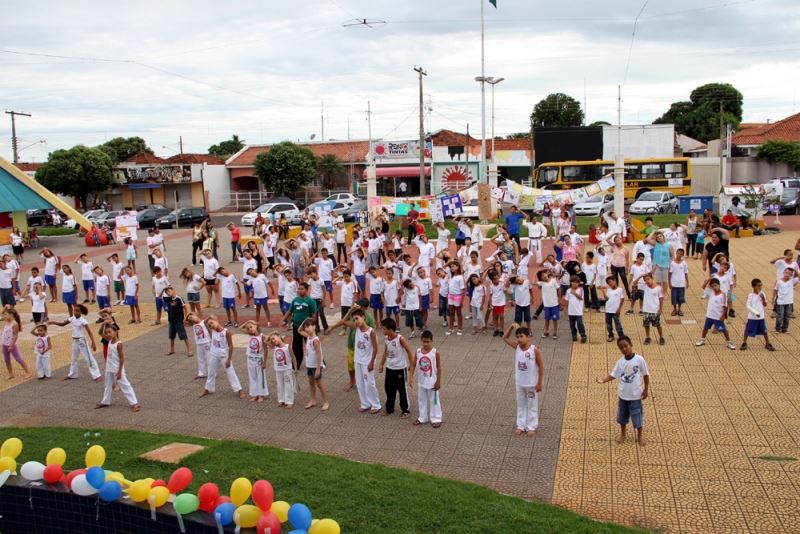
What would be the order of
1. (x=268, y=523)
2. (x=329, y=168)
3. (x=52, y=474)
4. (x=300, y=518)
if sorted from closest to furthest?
1. (x=300, y=518)
2. (x=268, y=523)
3. (x=52, y=474)
4. (x=329, y=168)

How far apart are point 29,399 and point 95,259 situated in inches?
691

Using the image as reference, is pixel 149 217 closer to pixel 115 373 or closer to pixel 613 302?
pixel 115 373

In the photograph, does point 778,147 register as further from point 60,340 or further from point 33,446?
point 33,446

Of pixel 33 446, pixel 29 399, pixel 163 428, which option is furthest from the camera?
pixel 29 399

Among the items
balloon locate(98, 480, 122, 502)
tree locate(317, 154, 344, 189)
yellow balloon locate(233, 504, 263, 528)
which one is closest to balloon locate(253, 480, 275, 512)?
yellow balloon locate(233, 504, 263, 528)

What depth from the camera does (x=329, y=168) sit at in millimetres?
56844

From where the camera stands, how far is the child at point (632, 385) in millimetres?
8781

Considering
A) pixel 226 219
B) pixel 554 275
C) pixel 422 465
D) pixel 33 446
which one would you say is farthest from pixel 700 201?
pixel 226 219

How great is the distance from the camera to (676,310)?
607 inches

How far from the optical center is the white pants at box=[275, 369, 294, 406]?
35.8 feet

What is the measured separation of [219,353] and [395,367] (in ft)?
10.0

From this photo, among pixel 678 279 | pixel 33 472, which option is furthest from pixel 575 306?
pixel 33 472

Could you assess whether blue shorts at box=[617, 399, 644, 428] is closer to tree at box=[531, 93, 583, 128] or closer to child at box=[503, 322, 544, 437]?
child at box=[503, 322, 544, 437]

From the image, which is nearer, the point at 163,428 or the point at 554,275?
the point at 163,428
